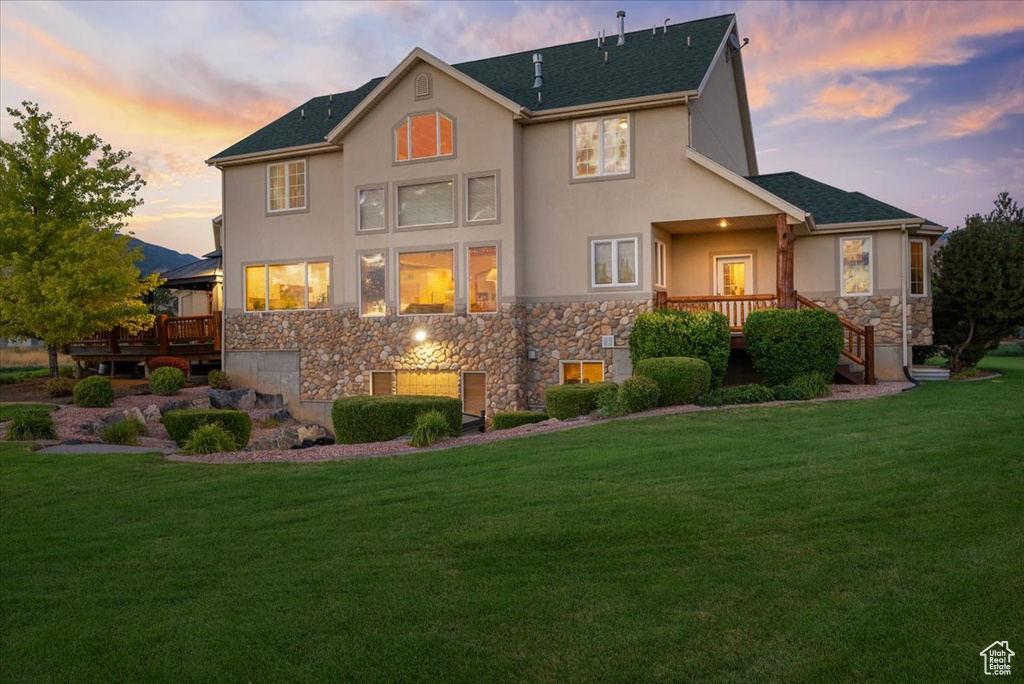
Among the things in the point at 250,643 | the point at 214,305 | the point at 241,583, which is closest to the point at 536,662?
the point at 250,643

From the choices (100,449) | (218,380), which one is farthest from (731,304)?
(218,380)

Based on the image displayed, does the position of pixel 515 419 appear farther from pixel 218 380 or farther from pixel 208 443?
pixel 218 380

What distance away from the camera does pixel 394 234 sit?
19.4m

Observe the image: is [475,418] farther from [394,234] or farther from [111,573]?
[111,573]

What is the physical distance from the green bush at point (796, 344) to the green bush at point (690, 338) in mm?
823

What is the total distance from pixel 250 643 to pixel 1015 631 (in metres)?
4.26

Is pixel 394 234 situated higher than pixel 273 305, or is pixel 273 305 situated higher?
pixel 394 234

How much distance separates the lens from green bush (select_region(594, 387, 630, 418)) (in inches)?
488

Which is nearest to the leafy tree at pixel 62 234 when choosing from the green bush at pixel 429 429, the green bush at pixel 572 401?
the green bush at pixel 429 429

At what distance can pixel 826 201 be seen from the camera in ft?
60.1

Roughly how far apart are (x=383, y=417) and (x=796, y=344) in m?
8.72

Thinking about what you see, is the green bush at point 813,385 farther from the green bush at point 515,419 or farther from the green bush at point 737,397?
the green bush at point 515,419

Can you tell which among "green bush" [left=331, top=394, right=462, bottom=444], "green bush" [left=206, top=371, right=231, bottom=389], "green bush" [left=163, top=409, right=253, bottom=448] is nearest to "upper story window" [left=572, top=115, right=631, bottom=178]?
"green bush" [left=331, top=394, right=462, bottom=444]

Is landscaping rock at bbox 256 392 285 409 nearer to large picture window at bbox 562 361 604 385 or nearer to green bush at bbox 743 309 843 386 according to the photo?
large picture window at bbox 562 361 604 385
